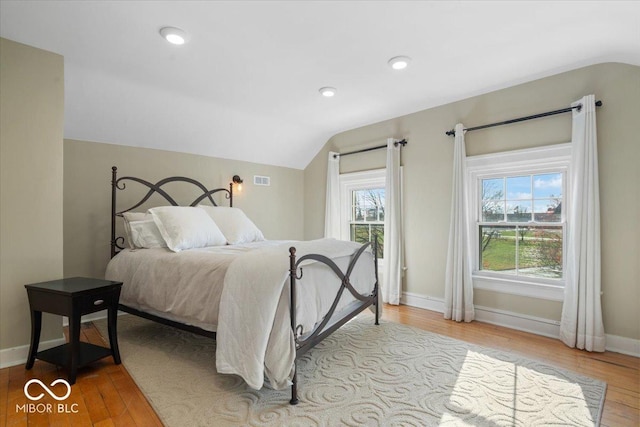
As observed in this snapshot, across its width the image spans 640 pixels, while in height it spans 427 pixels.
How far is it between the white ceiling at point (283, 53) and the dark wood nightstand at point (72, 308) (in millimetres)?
1805

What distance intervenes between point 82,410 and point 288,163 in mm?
4092

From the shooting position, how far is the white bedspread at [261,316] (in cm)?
192

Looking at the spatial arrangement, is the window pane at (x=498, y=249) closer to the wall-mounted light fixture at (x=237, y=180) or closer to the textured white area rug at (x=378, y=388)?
the textured white area rug at (x=378, y=388)

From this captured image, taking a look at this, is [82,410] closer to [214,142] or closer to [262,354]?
[262,354]

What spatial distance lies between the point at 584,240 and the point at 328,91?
2.79 meters

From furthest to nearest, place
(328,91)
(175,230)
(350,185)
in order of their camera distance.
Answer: (350,185) < (328,91) < (175,230)

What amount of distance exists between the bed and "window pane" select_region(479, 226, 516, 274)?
131 cm

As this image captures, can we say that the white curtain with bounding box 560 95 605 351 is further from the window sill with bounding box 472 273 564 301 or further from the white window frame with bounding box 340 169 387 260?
the white window frame with bounding box 340 169 387 260

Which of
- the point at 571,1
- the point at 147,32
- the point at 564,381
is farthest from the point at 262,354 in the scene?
the point at 571,1

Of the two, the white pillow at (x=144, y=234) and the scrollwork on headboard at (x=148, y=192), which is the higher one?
the scrollwork on headboard at (x=148, y=192)

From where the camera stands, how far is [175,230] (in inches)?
118

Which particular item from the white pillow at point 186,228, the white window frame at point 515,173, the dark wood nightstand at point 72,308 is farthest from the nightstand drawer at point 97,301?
the white window frame at point 515,173

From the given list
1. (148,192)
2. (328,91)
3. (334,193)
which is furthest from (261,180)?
(328,91)

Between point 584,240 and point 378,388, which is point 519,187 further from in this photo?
point 378,388
